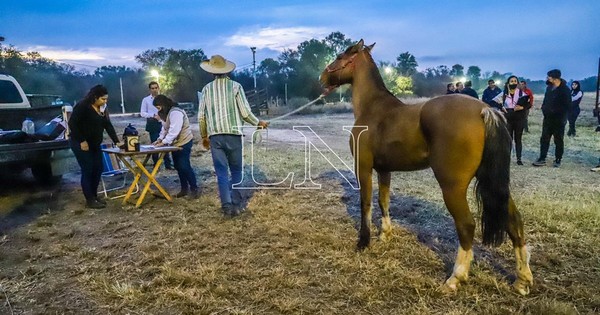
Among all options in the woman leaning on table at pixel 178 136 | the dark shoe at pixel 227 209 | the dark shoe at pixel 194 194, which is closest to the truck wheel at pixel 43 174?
the woman leaning on table at pixel 178 136

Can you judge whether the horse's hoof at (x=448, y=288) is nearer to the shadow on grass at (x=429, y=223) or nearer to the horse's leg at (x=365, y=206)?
the shadow on grass at (x=429, y=223)

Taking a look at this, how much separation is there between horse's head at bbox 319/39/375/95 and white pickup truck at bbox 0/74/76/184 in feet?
15.2

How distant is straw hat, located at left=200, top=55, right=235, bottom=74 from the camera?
15.6 ft

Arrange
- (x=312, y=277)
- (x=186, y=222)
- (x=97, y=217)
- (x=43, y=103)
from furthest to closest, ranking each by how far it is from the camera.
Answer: (x=43, y=103) < (x=97, y=217) < (x=186, y=222) < (x=312, y=277)

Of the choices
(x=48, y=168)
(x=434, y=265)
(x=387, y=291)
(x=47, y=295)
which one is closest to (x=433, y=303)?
(x=387, y=291)

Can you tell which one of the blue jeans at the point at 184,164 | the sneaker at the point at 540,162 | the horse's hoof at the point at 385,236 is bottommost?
the horse's hoof at the point at 385,236

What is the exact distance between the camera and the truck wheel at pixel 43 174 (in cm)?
662

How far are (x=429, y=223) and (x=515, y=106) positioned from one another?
435 centimetres

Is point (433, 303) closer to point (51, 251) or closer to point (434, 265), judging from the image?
point (434, 265)

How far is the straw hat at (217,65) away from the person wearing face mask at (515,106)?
5.51m

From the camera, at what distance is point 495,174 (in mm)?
2699

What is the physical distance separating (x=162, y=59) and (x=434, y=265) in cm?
4746

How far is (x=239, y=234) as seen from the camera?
4180 mm

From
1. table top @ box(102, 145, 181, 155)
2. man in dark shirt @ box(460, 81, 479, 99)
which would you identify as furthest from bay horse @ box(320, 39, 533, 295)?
man in dark shirt @ box(460, 81, 479, 99)
